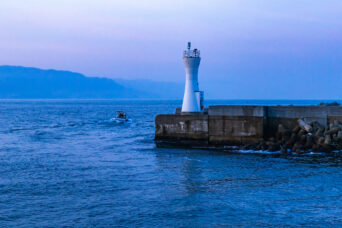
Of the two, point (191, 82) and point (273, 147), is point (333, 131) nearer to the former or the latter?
point (273, 147)

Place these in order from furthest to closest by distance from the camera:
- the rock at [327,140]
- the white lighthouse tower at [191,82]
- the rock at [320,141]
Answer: the white lighthouse tower at [191,82], the rock at [320,141], the rock at [327,140]

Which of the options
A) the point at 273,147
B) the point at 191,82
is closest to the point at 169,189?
the point at 273,147

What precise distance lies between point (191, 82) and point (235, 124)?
4774 millimetres

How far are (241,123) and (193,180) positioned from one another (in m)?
8.89

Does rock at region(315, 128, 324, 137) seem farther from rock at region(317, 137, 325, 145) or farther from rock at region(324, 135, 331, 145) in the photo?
rock at region(324, 135, 331, 145)

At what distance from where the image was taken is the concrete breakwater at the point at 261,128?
847 inches

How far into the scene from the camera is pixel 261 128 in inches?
905

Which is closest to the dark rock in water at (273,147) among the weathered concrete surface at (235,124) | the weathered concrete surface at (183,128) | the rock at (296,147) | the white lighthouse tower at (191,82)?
the rock at (296,147)

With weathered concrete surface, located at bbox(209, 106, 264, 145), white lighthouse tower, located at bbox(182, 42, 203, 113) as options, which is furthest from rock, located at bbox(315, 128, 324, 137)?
white lighthouse tower, located at bbox(182, 42, 203, 113)

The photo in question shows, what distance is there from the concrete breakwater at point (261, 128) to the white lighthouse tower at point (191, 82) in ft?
3.64

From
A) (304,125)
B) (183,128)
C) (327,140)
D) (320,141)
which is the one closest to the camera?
(327,140)

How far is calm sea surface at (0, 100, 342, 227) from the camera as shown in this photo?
1088cm

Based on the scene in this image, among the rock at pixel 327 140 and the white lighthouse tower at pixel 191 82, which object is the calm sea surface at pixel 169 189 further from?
the white lighthouse tower at pixel 191 82

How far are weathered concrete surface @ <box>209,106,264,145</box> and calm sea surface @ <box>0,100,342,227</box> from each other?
1.89 metres
